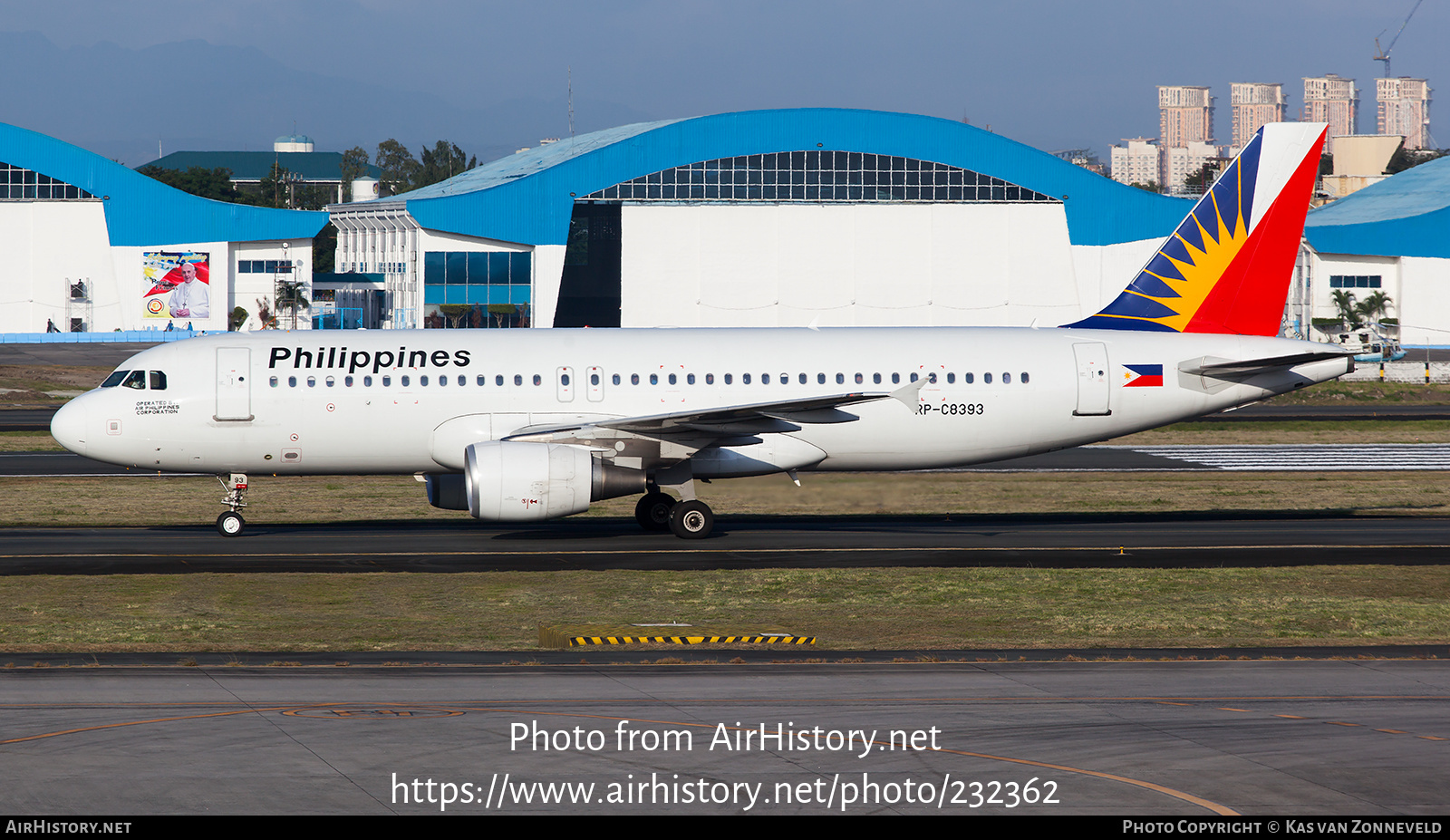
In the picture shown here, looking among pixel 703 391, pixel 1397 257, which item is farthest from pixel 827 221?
pixel 703 391

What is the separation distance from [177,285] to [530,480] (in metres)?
90.7

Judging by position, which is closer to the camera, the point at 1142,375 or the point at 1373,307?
the point at 1142,375

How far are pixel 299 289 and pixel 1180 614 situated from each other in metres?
102

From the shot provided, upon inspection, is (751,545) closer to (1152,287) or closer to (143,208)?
(1152,287)

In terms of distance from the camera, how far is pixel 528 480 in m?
26.5

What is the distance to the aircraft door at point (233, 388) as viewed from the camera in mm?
28500

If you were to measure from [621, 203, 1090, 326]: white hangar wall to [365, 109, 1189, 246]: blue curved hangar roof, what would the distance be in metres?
2.47

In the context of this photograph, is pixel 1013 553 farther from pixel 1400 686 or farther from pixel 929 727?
pixel 929 727

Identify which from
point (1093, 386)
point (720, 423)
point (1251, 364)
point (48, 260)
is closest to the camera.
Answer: point (720, 423)

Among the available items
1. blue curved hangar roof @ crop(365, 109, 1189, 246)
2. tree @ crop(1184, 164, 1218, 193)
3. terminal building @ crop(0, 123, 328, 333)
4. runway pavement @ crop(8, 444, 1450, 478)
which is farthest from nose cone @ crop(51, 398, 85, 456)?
tree @ crop(1184, 164, 1218, 193)

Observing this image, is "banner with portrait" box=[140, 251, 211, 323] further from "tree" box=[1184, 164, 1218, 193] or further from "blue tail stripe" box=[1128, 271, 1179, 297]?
"tree" box=[1184, 164, 1218, 193]

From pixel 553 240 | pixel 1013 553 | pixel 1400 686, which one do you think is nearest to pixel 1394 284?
pixel 553 240

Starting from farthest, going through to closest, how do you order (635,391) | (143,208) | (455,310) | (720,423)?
(143,208) → (455,310) → (635,391) → (720,423)

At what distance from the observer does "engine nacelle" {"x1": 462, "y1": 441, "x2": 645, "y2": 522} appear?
86.7 ft
